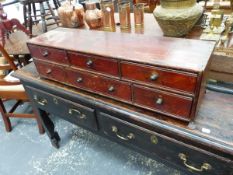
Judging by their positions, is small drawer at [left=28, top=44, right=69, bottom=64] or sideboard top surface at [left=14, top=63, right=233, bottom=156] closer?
sideboard top surface at [left=14, top=63, right=233, bottom=156]

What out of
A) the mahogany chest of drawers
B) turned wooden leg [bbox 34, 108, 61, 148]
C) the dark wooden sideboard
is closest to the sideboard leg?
turned wooden leg [bbox 34, 108, 61, 148]

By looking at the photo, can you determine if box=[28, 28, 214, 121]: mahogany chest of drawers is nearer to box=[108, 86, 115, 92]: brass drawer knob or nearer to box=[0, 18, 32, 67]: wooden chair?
box=[108, 86, 115, 92]: brass drawer knob

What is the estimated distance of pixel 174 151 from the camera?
2.65 ft

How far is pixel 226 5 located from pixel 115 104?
1.03m

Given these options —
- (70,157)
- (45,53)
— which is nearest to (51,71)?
(45,53)

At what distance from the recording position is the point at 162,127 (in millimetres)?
774

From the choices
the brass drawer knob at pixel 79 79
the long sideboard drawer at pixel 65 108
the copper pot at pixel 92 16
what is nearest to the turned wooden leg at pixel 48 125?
the long sideboard drawer at pixel 65 108

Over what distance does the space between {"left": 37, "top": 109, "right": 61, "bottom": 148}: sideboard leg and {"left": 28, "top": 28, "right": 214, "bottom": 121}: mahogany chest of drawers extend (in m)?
0.49

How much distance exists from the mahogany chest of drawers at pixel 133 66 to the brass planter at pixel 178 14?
8 cm

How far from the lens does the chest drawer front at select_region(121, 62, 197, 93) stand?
0.66 m

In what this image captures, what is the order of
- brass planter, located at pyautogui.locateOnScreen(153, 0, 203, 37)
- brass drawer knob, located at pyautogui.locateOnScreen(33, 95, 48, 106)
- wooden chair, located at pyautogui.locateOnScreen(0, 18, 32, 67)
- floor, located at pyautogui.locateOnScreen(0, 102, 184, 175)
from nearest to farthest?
brass planter, located at pyautogui.locateOnScreen(153, 0, 203, 37) → brass drawer knob, located at pyautogui.locateOnScreen(33, 95, 48, 106) → floor, located at pyautogui.locateOnScreen(0, 102, 184, 175) → wooden chair, located at pyautogui.locateOnScreen(0, 18, 32, 67)

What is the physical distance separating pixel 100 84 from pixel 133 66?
22cm

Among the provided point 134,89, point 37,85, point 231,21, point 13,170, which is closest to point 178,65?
point 134,89

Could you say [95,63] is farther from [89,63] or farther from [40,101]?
[40,101]
